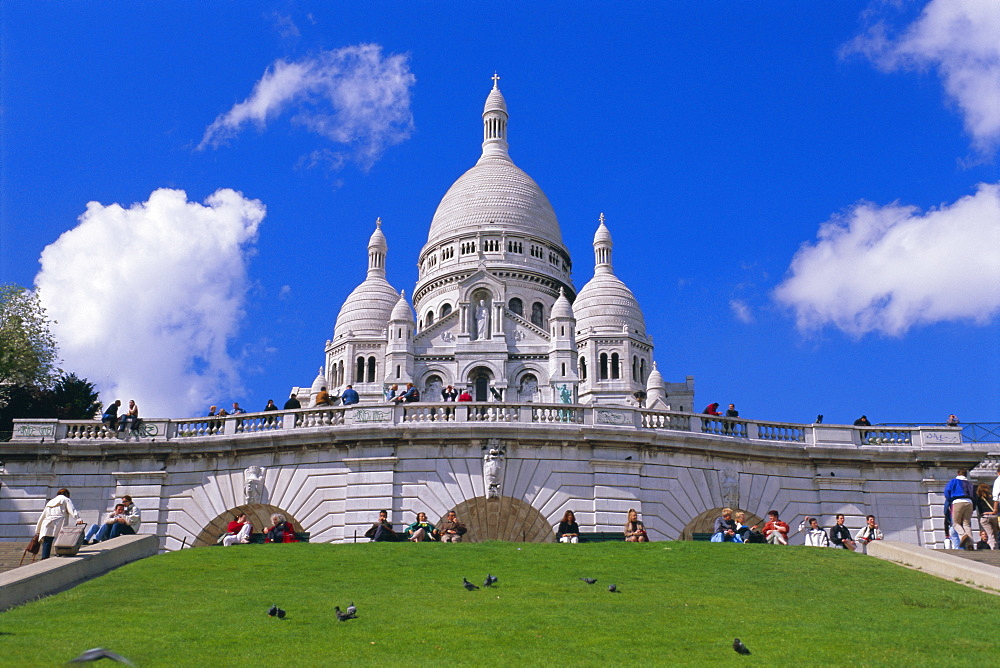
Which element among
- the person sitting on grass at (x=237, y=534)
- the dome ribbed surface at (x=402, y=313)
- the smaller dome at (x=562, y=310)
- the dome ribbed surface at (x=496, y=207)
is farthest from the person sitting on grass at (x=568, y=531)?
the dome ribbed surface at (x=496, y=207)

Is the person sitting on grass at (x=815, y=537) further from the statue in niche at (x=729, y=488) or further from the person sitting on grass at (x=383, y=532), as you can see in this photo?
the person sitting on grass at (x=383, y=532)

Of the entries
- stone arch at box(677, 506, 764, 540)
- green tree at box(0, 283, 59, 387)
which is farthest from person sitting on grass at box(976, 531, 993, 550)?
green tree at box(0, 283, 59, 387)

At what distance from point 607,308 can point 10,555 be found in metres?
78.6

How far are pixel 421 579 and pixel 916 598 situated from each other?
779 cm

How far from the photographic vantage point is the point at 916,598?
1803 cm

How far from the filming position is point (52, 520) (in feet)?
71.3

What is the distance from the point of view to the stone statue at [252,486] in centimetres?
3011

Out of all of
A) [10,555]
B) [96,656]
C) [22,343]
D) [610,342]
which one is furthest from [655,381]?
[96,656]

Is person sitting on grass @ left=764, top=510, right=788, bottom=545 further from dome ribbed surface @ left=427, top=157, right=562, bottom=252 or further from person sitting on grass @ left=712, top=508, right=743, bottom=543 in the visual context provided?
dome ribbed surface @ left=427, top=157, right=562, bottom=252

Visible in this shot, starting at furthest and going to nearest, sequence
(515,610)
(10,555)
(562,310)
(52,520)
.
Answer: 1. (562,310)
2. (10,555)
3. (52,520)
4. (515,610)

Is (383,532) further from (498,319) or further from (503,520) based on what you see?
(498,319)

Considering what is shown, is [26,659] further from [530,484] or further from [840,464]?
[840,464]

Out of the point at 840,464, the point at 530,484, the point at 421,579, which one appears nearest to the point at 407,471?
the point at 530,484

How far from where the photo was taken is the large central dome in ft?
355
